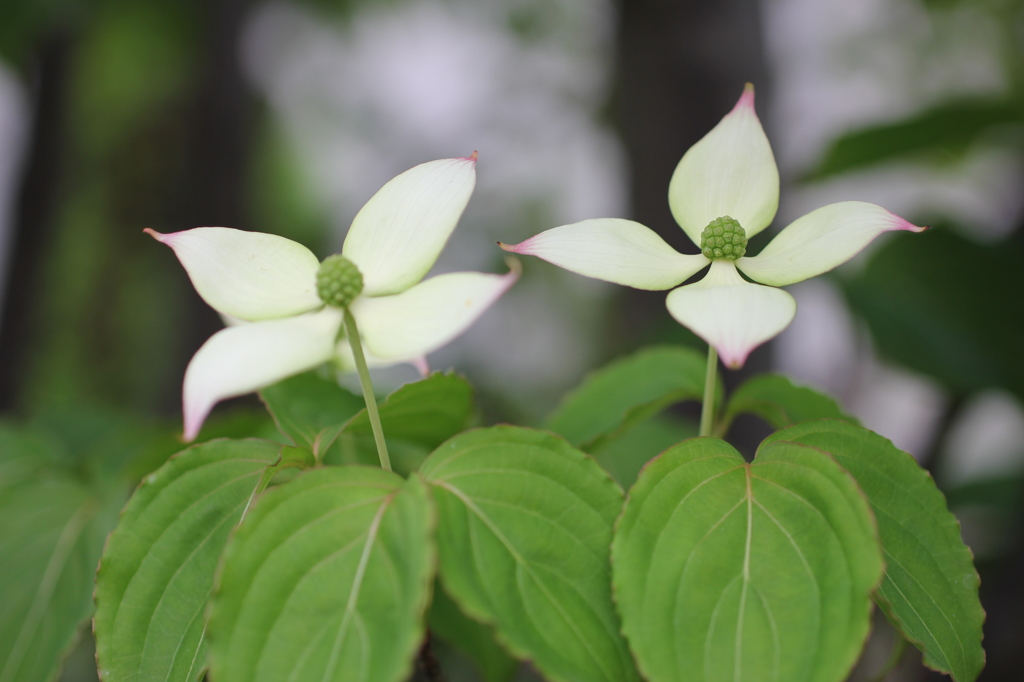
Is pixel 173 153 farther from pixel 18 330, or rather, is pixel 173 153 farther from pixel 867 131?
pixel 867 131

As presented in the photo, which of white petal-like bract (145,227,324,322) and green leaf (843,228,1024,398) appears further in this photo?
green leaf (843,228,1024,398)

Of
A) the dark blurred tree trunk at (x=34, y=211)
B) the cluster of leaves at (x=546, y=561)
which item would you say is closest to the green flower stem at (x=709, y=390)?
the cluster of leaves at (x=546, y=561)

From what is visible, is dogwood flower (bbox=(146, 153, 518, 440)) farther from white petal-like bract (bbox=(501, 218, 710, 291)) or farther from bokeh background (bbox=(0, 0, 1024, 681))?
bokeh background (bbox=(0, 0, 1024, 681))

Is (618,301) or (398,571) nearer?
(398,571)

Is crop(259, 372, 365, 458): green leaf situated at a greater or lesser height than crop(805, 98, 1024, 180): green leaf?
lesser

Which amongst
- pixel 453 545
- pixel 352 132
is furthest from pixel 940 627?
pixel 352 132

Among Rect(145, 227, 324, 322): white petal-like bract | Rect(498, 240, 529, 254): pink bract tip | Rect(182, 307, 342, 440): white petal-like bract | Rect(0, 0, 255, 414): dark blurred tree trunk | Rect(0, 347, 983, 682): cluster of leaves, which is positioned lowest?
Rect(0, 0, 255, 414): dark blurred tree trunk

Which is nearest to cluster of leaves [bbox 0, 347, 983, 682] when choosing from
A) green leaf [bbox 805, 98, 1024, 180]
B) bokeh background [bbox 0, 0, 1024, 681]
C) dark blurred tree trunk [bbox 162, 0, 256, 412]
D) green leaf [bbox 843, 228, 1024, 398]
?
bokeh background [bbox 0, 0, 1024, 681]
